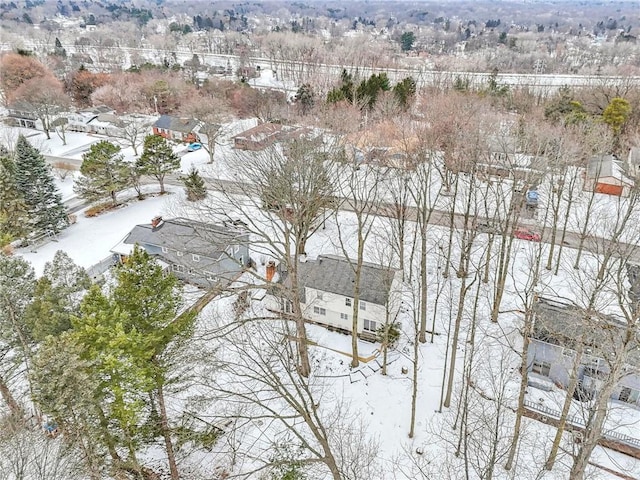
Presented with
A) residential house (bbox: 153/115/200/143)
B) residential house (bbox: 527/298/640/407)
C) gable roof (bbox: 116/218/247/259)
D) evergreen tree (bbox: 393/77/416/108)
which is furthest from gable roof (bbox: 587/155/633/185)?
residential house (bbox: 153/115/200/143)

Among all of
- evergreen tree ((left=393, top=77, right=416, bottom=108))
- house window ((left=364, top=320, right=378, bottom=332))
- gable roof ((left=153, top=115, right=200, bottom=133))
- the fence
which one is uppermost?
evergreen tree ((left=393, top=77, right=416, bottom=108))

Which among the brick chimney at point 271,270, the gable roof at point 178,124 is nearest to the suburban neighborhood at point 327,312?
the brick chimney at point 271,270

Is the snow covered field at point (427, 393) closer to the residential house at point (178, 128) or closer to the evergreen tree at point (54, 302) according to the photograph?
the evergreen tree at point (54, 302)

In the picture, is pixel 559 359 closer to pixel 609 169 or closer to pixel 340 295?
pixel 340 295

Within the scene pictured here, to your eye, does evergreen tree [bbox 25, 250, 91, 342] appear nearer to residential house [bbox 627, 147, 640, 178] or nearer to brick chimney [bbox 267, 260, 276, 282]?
brick chimney [bbox 267, 260, 276, 282]

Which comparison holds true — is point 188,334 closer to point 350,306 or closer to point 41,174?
point 350,306

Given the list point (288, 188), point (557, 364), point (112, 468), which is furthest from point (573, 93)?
point (112, 468)
